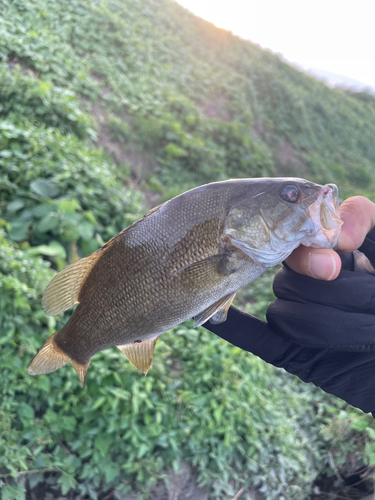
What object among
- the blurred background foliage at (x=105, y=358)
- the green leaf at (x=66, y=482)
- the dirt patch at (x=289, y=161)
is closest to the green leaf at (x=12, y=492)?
the blurred background foliage at (x=105, y=358)

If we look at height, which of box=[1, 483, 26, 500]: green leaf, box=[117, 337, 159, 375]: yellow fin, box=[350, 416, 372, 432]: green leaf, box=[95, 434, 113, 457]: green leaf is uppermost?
box=[117, 337, 159, 375]: yellow fin

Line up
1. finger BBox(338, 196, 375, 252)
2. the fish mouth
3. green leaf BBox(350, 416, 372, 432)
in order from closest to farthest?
the fish mouth → finger BBox(338, 196, 375, 252) → green leaf BBox(350, 416, 372, 432)

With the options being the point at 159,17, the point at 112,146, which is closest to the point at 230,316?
the point at 112,146

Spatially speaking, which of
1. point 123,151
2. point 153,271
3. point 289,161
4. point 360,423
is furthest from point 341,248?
point 289,161

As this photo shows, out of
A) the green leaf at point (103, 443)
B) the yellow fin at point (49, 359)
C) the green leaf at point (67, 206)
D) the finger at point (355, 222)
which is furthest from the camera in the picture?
the green leaf at point (67, 206)

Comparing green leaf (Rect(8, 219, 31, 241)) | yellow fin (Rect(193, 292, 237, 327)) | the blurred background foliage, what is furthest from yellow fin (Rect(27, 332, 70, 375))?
green leaf (Rect(8, 219, 31, 241))

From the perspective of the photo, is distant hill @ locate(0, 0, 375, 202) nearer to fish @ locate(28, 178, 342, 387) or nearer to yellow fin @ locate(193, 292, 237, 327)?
fish @ locate(28, 178, 342, 387)

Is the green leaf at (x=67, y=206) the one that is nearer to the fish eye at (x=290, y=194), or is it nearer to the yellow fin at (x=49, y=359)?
the yellow fin at (x=49, y=359)

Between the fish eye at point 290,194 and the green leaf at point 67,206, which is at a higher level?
the fish eye at point 290,194
